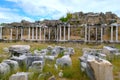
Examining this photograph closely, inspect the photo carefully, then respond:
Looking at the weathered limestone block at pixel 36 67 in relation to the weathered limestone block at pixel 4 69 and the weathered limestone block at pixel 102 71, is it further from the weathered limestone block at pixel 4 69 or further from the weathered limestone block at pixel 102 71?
the weathered limestone block at pixel 102 71

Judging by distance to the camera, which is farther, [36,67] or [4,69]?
[36,67]

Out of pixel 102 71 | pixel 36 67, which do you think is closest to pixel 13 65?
pixel 36 67

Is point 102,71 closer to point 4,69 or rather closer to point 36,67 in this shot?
point 36,67

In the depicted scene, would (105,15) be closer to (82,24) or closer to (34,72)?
(82,24)

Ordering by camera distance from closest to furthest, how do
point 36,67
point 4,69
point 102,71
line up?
point 102,71 < point 4,69 < point 36,67

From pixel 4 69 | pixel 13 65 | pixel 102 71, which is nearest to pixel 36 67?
pixel 13 65

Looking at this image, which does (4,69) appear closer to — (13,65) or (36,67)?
(13,65)

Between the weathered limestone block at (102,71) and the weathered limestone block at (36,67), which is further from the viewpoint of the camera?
the weathered limestone block at (36,67)

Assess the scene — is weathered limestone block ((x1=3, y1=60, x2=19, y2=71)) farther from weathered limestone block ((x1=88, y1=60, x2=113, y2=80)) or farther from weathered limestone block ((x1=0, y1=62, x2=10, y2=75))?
weathered limestone block ((x1=88, y1=60, x2=113, y2=80))

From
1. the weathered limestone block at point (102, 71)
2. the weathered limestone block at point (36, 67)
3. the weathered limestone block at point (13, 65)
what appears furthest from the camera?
the weathered limestone block at point (36, 67)

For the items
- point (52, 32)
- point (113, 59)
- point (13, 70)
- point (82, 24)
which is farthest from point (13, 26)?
point (13, 70)

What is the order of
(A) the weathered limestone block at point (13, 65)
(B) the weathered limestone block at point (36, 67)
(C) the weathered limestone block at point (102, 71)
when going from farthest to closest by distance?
(B) the weathered limestone block at point (36, 67) < (A) the weathered limestone block at point (13, 65) < (C) the weathered limestone block at point (102, 71)

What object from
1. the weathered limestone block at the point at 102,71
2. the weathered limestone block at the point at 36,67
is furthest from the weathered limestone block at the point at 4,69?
the weathered limestone block at the point at 102,71

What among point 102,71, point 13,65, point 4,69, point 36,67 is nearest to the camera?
point 102,71
